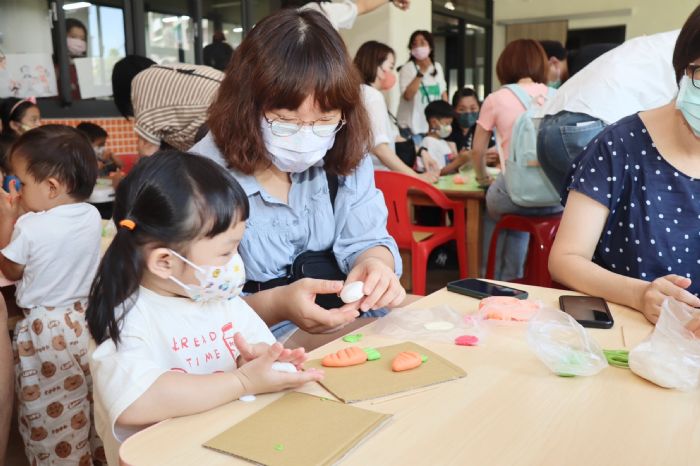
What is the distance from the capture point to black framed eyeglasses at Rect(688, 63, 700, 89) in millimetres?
1463

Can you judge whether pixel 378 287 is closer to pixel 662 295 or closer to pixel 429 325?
pixel 429 325

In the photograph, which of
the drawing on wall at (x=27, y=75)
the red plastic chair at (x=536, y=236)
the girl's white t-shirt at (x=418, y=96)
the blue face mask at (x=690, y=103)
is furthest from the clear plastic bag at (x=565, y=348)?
the girl's white t-shirt at (x=418, y=96)

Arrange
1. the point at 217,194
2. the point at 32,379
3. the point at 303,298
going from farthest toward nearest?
the point at 32,379
the point at 303,298
the point at 217,194

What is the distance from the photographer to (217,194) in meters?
1.17

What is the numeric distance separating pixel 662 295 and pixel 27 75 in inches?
193

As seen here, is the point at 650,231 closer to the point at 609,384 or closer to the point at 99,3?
the point at 609,384

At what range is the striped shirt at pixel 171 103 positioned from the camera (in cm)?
262

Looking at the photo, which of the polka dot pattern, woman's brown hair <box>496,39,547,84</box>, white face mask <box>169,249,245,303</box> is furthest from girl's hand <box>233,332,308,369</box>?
woman's brown hair <box>496,39,547,84</box>

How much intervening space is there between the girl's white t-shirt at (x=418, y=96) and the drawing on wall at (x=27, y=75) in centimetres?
351

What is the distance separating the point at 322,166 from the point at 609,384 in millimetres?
963

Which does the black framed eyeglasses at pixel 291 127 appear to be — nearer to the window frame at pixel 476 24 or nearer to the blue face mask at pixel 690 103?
the blue face mask at pixel 690 103

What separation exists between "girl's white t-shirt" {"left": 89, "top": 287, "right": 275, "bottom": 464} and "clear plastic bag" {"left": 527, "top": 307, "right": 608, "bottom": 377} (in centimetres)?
55

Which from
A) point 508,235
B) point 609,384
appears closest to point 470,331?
point 609,384

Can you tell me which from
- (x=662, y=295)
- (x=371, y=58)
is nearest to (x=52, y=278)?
(x=662, y=295)
